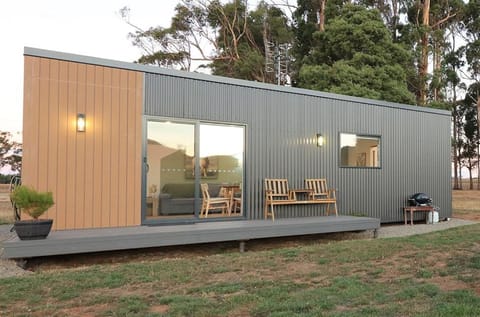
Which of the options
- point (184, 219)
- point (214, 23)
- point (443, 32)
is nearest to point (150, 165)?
point (184, 219)

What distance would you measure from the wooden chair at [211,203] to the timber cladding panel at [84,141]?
3.76 feet

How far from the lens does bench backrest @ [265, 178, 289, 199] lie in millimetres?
7865

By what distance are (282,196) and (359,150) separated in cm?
234

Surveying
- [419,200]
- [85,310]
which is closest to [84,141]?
[85,310]

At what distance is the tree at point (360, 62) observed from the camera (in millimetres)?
16875

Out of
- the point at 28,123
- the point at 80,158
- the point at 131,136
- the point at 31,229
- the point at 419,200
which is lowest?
the point at 31,229

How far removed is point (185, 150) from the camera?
7.10 m

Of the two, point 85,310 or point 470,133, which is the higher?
point 470,133

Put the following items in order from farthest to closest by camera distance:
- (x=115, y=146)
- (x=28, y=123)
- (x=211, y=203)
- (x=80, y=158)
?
(x=211, y=203) → (x=115, y=146) → (x=80, y=158) → (x=28, y=123)

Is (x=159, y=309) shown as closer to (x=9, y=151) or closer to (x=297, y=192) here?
(x=297, y=192)

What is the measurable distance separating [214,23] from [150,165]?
16.6 meters

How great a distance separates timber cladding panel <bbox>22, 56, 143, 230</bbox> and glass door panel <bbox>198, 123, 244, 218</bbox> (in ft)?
3.85

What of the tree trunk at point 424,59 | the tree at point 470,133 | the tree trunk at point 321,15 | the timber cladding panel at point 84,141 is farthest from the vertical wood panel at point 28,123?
the tree at point 470,133

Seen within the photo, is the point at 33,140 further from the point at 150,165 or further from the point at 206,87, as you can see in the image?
the point at 206,87
